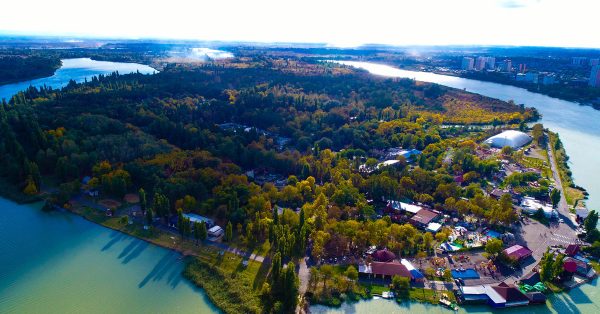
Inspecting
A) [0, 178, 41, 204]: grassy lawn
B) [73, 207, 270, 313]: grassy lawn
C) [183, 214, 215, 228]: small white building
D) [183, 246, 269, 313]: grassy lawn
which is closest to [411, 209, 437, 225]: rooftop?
[73, 207, 270, 313]: grassy lawn

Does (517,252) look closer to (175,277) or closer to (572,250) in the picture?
(572,250)

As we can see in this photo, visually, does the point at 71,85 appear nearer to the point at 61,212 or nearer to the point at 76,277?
the point at 61,212

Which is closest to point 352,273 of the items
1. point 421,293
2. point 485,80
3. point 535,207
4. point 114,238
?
point 421,293

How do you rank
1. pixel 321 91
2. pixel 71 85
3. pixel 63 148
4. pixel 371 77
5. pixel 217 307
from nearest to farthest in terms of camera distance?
pixel 217 307 → pixel 63 148 → pixel 71 85 → pixel 321 91 → pixel 371 77

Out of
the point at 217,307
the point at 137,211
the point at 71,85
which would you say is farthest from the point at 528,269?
the point at 71,85

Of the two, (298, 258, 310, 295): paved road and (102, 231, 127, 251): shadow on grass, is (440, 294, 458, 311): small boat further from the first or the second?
A: (102, 231, 127, 251): shadow on grass

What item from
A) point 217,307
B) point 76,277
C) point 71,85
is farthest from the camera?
point 71,85

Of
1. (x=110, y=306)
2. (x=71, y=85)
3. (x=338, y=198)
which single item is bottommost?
(x=110, y=306)

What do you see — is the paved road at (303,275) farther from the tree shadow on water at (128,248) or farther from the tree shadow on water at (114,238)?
the tree shadow on water at (114,238)
